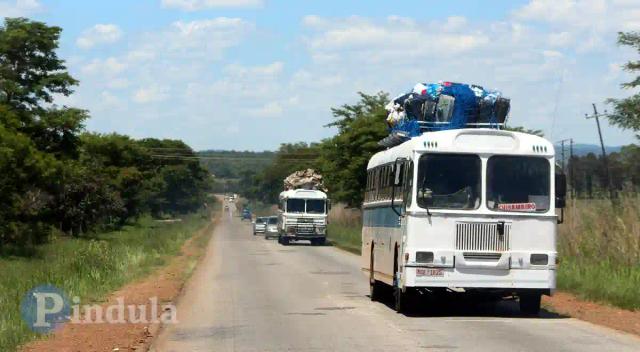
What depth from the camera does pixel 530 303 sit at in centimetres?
1812

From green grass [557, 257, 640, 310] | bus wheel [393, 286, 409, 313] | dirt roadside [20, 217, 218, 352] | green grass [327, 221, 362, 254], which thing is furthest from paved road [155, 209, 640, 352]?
green grass [327, 221, 362, 254]

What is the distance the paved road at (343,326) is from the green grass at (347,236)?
25772 millimetres

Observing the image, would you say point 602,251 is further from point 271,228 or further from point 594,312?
point 271,228

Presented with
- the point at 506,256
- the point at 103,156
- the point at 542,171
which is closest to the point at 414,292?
Answer: the point at 506,256

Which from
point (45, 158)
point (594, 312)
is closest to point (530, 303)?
point (594, 312)

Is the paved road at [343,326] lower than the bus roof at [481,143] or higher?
lower

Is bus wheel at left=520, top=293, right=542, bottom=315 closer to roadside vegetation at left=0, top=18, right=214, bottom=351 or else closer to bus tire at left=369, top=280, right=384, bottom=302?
bus tire at left=369, top=280, right=384, bottom=302

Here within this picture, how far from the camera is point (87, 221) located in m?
62.9

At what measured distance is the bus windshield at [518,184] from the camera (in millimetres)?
17375

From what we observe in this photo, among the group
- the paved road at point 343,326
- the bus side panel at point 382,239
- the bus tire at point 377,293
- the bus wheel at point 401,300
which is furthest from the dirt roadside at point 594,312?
the bus tire at point 377,293

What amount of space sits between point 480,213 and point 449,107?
3.16m

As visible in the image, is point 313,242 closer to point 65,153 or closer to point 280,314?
point 65,153

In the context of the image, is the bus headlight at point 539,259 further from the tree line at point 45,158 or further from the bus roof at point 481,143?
the tree line at point 45,158

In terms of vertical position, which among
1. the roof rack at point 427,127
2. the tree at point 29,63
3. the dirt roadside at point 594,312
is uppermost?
the tree at point 29,63
